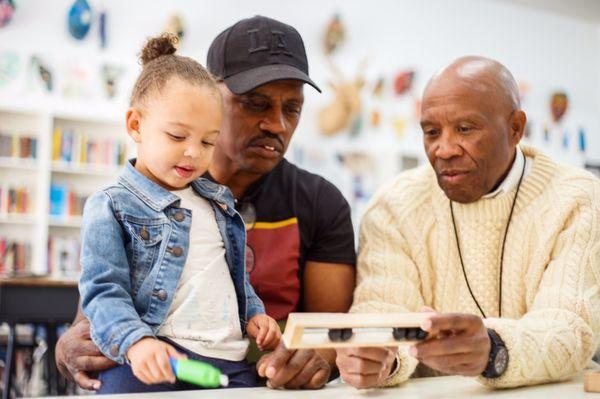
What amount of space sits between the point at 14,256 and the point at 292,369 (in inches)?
201

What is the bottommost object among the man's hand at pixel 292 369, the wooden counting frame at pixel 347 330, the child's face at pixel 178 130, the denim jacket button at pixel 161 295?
the man's hand at pixel 292 369

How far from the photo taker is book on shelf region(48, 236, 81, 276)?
573 centimetres

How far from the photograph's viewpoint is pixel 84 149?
591 cm

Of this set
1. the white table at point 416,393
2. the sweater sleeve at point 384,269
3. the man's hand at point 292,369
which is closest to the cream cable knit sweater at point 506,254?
the sweater sleeve at point 384,269

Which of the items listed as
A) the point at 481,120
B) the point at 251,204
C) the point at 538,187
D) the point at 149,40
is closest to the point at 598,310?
the point at 538,187

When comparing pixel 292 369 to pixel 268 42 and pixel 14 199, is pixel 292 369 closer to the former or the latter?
pixel 268 42

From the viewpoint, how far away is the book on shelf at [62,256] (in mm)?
5734

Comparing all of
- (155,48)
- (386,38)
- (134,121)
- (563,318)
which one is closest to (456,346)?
(563,318)

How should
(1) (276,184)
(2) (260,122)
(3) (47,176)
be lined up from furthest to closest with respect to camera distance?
(3) (47,176) < (1) (276,184) < (2) (260,122)

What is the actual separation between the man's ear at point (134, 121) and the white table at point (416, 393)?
18.7 inches

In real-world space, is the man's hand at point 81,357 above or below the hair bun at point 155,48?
below

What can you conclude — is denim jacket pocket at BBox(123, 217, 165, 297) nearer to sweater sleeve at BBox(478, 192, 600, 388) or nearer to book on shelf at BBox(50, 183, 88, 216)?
sweater sleeve at BBox(478, 192, 600, 388)

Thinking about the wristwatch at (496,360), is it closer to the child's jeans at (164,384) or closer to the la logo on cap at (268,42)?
the child's jeans at (164,384)

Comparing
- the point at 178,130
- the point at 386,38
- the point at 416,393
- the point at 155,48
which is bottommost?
the point at 416,393
